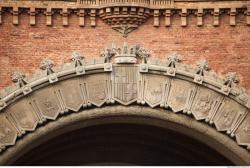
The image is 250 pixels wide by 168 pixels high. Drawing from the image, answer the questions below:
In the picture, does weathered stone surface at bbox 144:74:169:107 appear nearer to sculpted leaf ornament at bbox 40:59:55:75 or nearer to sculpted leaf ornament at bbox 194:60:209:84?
sculpted leaf ornament at bbox 194:60:209:84

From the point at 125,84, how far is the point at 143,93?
322 mm

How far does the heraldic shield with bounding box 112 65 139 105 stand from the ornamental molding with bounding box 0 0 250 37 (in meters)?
0.60

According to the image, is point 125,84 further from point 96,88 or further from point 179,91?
point 179,91

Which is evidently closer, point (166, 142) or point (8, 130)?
point (8, 130)

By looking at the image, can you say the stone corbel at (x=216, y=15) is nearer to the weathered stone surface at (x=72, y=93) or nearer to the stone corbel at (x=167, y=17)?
the stone corbel at (x=167, y=17)

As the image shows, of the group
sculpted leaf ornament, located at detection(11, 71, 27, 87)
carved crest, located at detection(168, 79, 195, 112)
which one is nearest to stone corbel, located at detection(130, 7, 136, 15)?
carved crest, located at detection(168, 79, 195, 112)

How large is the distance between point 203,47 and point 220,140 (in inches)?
60.1

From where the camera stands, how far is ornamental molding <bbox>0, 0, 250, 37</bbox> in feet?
58.7

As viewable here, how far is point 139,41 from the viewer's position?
59.1 ft

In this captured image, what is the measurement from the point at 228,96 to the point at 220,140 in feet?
2.34

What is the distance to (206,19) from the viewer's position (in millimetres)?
18109

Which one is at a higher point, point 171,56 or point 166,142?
point 171,56

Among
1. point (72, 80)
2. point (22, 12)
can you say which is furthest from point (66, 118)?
point (22, 12)

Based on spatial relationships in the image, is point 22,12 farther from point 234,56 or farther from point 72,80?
point 234,56
